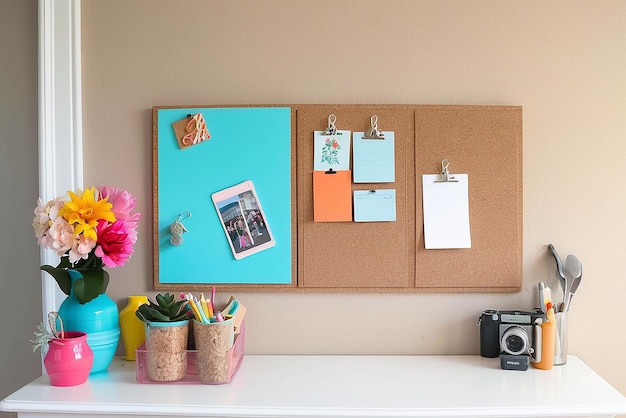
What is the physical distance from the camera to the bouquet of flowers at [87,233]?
4.74 feet

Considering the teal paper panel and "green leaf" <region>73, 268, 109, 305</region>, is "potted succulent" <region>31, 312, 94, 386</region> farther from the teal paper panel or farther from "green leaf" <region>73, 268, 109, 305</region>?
the teal paper panel

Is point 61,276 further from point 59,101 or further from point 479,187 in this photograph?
point 479,187

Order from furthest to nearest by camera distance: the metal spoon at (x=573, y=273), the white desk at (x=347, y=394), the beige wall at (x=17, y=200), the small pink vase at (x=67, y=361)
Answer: the beige wall at (x=17, y=200), the metal spoon at (x=573, y=273), the small pink vase at (x=67, y=361), the white desk at (x=347, y=394)

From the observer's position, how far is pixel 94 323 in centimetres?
154

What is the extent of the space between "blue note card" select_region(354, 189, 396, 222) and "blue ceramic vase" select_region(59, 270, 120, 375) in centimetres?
78

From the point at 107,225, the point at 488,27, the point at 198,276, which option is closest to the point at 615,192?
the point at 488,27

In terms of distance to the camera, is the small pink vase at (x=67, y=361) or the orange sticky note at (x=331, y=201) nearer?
the small pink vase at (x=67, y=361)

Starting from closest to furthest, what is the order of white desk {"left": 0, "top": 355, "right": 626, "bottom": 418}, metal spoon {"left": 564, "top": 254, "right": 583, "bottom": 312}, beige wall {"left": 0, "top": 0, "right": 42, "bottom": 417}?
white desk {"left": 0, "top": 355, "right": 626, "bottom": 418}
metal spoon {"left": 564, "top": 254, "right": 583, "bottom": 312}
beige wall {"left": 0, "top": 0, "right": 42, "bottom": 417}

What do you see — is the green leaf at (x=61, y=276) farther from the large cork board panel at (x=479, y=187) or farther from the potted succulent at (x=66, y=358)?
the large cork board panel at (x=479, y=187)

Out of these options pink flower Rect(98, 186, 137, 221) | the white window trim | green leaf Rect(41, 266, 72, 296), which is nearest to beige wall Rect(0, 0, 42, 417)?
the white window trim

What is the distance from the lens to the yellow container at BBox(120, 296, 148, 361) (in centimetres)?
167

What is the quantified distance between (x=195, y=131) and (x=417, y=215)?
0.73m

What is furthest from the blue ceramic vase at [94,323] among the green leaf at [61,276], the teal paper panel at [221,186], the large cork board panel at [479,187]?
the large cork board panel at [479,187]

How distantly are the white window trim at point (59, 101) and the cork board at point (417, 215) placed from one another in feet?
1.99
